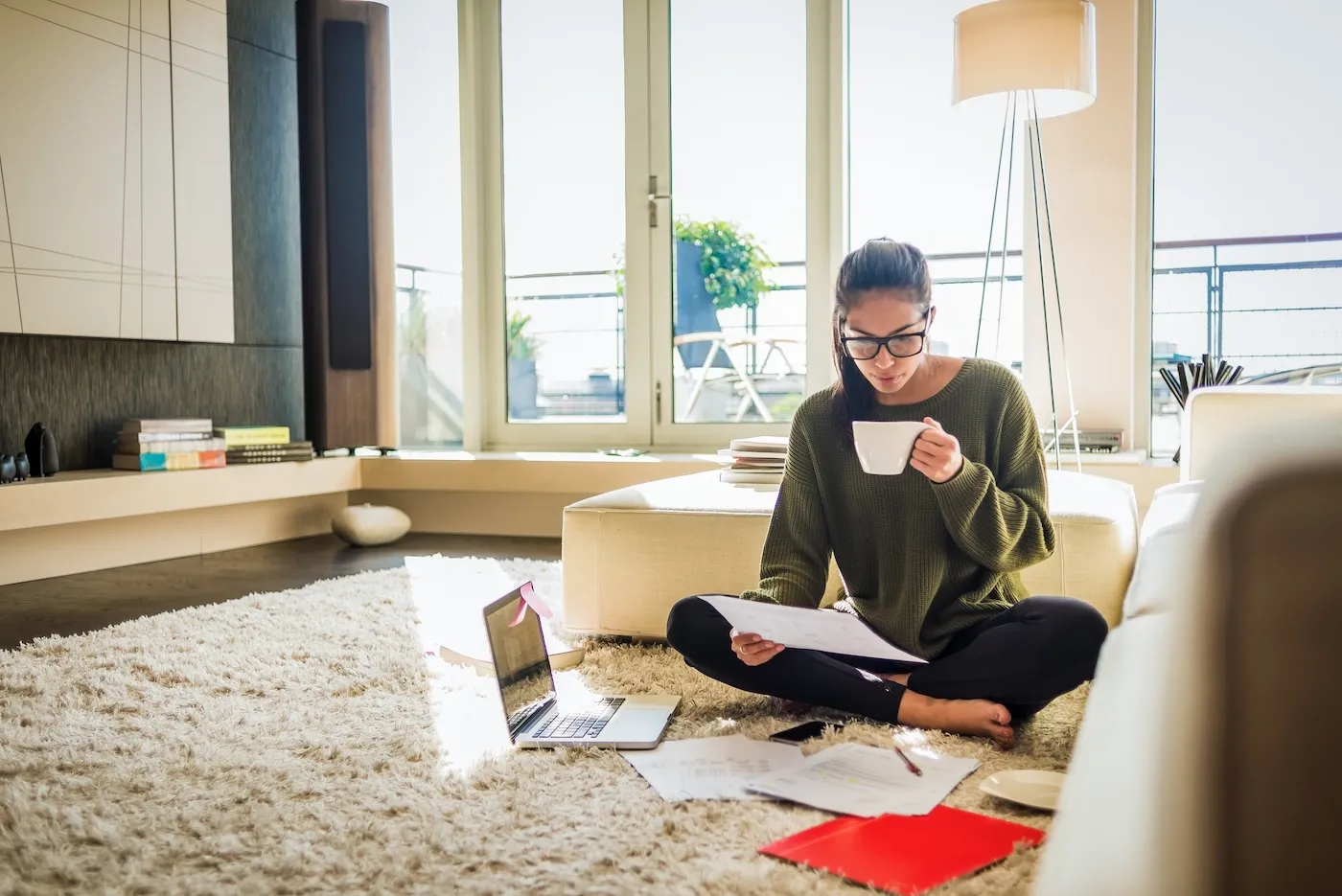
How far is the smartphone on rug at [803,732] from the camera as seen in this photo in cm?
182

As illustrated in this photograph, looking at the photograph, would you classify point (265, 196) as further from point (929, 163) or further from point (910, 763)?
point (910, 763)

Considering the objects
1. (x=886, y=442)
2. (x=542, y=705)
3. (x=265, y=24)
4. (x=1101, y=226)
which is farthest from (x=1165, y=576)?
(x=265, y=24)

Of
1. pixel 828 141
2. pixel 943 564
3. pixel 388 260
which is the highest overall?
pixel 828 141

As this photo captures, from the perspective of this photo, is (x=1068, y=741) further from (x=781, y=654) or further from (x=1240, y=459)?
(x=1240, y=459)

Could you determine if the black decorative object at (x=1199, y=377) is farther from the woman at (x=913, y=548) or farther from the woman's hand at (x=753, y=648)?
the woman's hand at (x=753, y=648)

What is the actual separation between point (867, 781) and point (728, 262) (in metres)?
3.56

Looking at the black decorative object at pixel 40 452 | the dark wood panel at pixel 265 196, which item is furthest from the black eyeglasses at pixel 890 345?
the dark wood panel at pixel 265 196

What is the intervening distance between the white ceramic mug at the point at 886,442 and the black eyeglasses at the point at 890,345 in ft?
0.77

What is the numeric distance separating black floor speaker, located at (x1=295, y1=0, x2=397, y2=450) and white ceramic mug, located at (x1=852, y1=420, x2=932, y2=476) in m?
3.55

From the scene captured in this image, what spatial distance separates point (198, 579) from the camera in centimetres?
369

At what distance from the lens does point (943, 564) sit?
1.87 m

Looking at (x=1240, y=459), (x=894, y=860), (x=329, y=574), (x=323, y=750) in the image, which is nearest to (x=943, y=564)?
(x=894, y=860)

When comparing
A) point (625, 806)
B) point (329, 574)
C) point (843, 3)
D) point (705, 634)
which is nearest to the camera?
point (625, 806)

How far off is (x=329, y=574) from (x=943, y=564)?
8.22 ft
